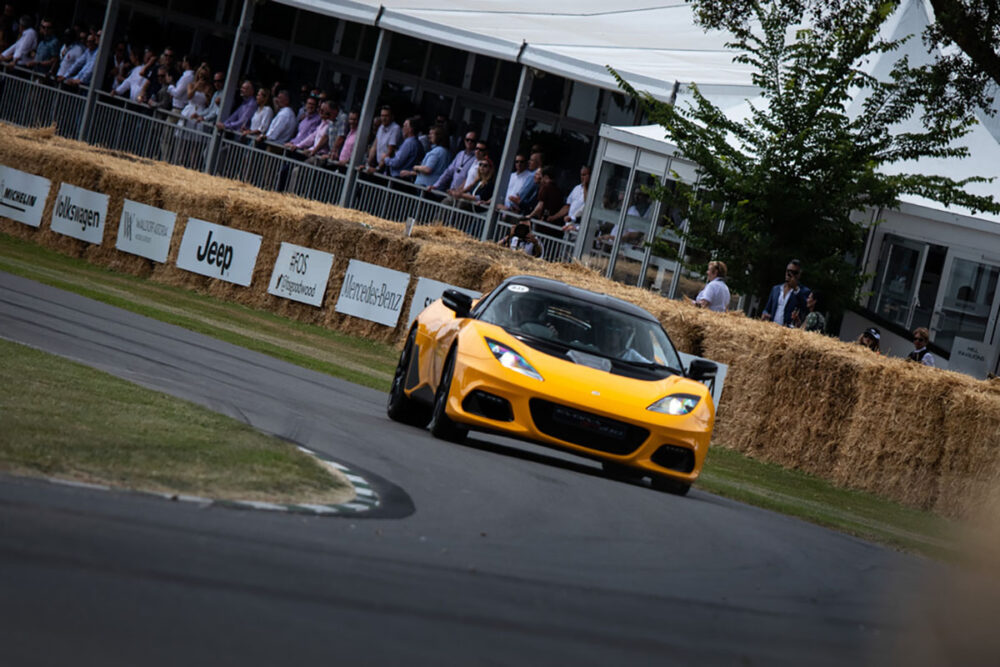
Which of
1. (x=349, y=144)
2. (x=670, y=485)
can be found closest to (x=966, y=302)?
(x=349, y=144)

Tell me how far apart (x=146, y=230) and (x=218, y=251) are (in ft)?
5.53

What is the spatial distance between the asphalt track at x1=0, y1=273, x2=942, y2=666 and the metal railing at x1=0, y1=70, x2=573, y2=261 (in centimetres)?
1680

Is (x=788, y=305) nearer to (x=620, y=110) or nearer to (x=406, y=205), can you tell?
(x=406, y=205)

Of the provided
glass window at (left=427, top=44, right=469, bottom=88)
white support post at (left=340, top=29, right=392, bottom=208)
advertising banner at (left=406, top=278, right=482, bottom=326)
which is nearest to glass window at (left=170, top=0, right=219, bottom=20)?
glass window at (left=427, top=44, right=469, bottom=88)

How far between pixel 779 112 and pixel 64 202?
43.2ft

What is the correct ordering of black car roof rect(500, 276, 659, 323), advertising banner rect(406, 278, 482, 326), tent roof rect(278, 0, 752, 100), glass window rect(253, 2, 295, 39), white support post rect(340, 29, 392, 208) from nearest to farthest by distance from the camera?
black car roof rect(500, 276, 659, 323) → advertising banner rect(406, 278, 482, 326) → tent roof rect(278, 0, 752, 100) → white support post rect(340, 29, 392, 208) → glass window rect(253, 2, 295, 39)

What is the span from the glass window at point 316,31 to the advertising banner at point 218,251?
46.7 feet

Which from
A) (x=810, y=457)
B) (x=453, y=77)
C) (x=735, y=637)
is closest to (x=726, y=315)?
(x=810, y=457)

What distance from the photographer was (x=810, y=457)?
17172 millimetres

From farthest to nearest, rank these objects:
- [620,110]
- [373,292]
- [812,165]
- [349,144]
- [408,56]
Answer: [408,56] → [620,110] → [349,144] → [373,292] → [812,165]

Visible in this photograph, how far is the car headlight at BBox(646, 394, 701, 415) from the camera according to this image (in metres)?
10.8

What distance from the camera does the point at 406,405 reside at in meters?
12.4

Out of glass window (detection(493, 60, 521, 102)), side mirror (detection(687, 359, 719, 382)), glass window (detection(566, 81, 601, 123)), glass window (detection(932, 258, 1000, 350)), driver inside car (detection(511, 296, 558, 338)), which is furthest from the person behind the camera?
glass window (detection(493, 60, 521, 102))

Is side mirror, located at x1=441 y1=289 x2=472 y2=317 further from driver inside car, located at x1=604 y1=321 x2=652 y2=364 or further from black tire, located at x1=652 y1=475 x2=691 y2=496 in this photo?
black tire, located at x1=652 y1=475 x2=691 y2=496
